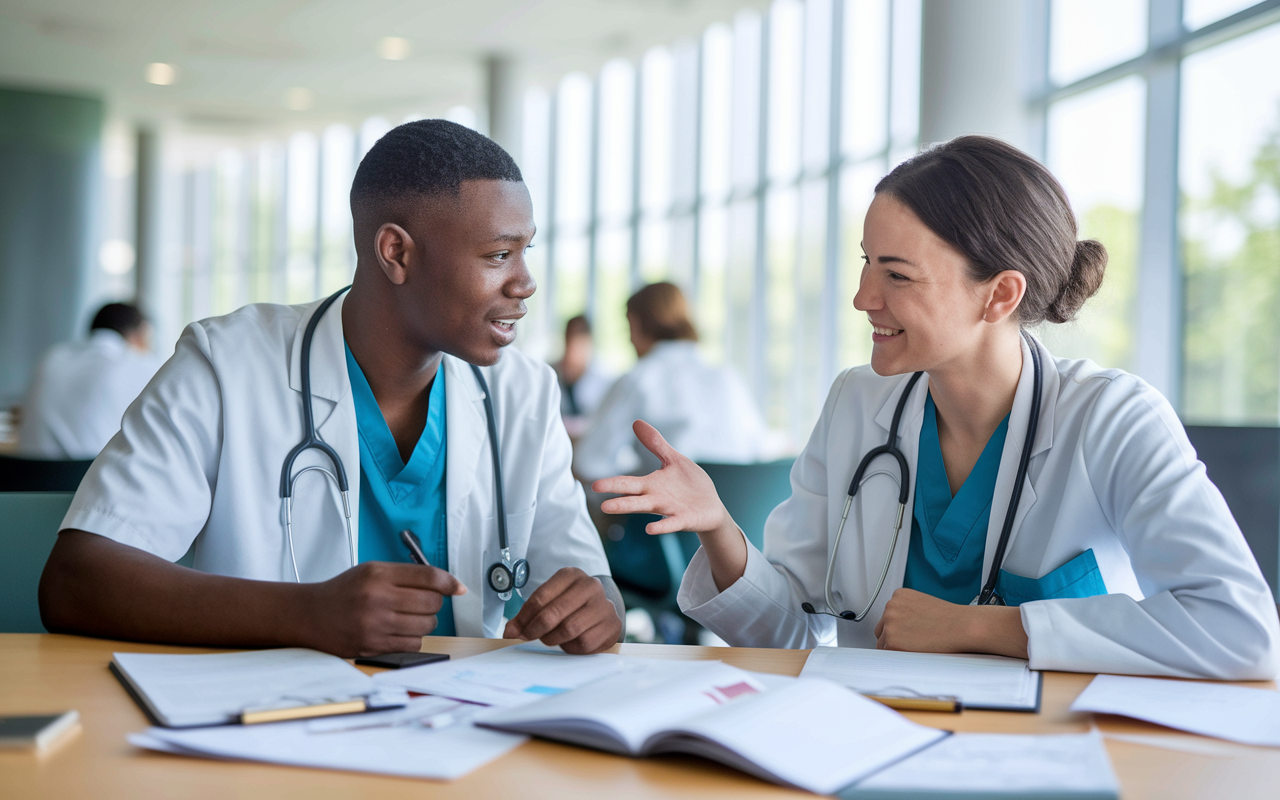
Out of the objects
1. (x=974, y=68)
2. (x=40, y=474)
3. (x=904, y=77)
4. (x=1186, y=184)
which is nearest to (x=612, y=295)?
(x=904, y=77)

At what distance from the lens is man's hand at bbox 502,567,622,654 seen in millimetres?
Result: 1161

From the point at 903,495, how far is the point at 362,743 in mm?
881

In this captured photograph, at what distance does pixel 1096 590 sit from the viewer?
1346 mm

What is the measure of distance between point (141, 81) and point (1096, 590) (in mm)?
9840

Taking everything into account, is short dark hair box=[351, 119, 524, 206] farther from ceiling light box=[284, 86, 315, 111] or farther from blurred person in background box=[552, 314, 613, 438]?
ceiling light box=[284, 86, 315, 111]

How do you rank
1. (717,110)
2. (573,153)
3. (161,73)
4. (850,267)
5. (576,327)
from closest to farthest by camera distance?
(850,267)
(576,327)
(717,110)
(573,153)
(161,73)

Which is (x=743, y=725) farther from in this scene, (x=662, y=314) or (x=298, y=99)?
(x=298, y=99)

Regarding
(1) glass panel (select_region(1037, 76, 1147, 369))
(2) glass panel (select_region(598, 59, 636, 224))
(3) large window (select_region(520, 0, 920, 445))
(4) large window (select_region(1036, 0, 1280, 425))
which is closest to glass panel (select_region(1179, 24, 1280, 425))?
(4) large window (select_region(1036, 0, 1280, 425))

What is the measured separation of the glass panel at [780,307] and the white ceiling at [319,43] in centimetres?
133

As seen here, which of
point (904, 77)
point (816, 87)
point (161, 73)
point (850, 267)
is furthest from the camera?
point (161, 73)

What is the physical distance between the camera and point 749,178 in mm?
6562

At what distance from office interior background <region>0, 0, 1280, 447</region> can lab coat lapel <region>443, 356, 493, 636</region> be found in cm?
28

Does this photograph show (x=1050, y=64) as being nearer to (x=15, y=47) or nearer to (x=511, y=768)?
(x=511, y=768)

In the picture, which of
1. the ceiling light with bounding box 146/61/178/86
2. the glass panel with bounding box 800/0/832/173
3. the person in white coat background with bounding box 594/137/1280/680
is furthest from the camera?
the ceiling light with bounding box 146/61/178/86
